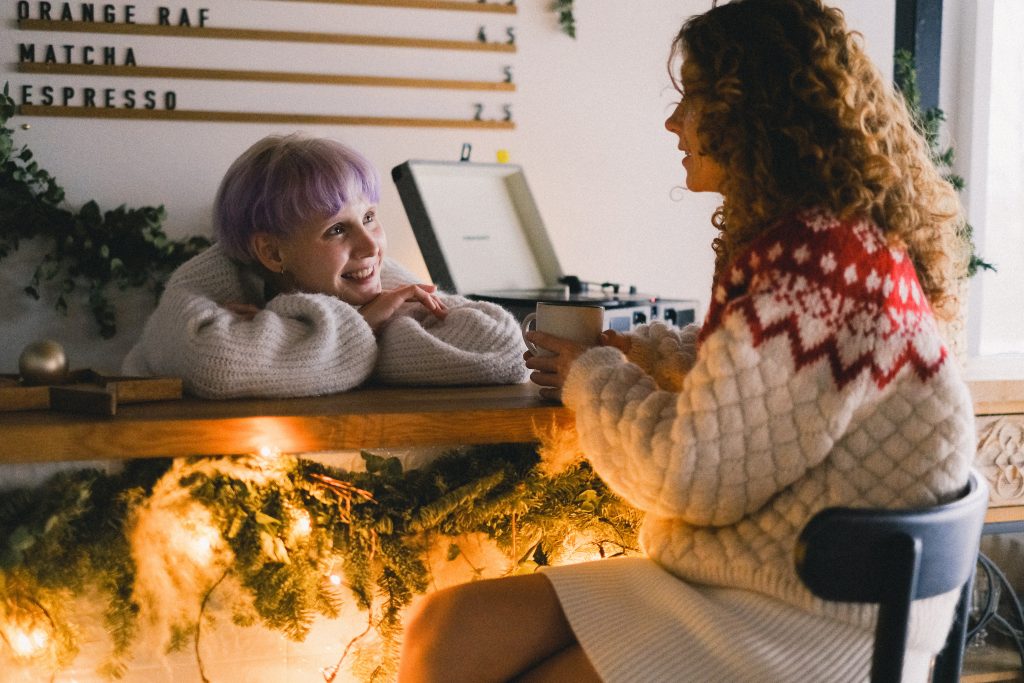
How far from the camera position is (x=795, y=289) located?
3.25ft

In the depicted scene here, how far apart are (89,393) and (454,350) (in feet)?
1.68

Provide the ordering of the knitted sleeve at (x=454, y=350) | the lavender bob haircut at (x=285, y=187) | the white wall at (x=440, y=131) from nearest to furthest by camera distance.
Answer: the knitted sleeve at (x=454, y=350)
the lavender bob haircut at (x=285, y=187)
the white wall at (x=440, y=131)

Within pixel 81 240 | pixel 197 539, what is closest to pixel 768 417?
pixel 197 539

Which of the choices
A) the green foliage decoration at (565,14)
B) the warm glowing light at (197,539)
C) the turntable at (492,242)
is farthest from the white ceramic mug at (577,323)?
the green foliage decoration at (565,14)

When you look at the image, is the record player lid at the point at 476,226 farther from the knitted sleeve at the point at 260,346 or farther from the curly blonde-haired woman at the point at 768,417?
the curly blonde-haired woman at the point at 768,417

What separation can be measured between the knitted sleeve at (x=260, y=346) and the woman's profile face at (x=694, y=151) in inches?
20.4

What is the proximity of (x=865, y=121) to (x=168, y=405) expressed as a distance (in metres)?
0.89

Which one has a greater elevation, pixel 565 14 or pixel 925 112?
pixel 565 14

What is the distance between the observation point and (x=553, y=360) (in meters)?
1.24

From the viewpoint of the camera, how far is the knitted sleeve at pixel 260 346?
132cm

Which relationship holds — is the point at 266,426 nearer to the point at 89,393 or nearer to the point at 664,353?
the point at 89,393

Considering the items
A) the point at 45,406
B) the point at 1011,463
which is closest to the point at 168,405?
the point at 45,406

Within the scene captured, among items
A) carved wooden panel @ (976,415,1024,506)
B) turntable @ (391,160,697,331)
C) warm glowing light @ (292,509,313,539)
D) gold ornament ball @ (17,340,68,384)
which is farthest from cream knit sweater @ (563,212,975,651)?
turntable @ (391,160,697,331)

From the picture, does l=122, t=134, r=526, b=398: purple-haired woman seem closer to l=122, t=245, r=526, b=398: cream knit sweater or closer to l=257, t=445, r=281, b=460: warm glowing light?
l=122, t=245, r=526, b=398: cream knit sweater
